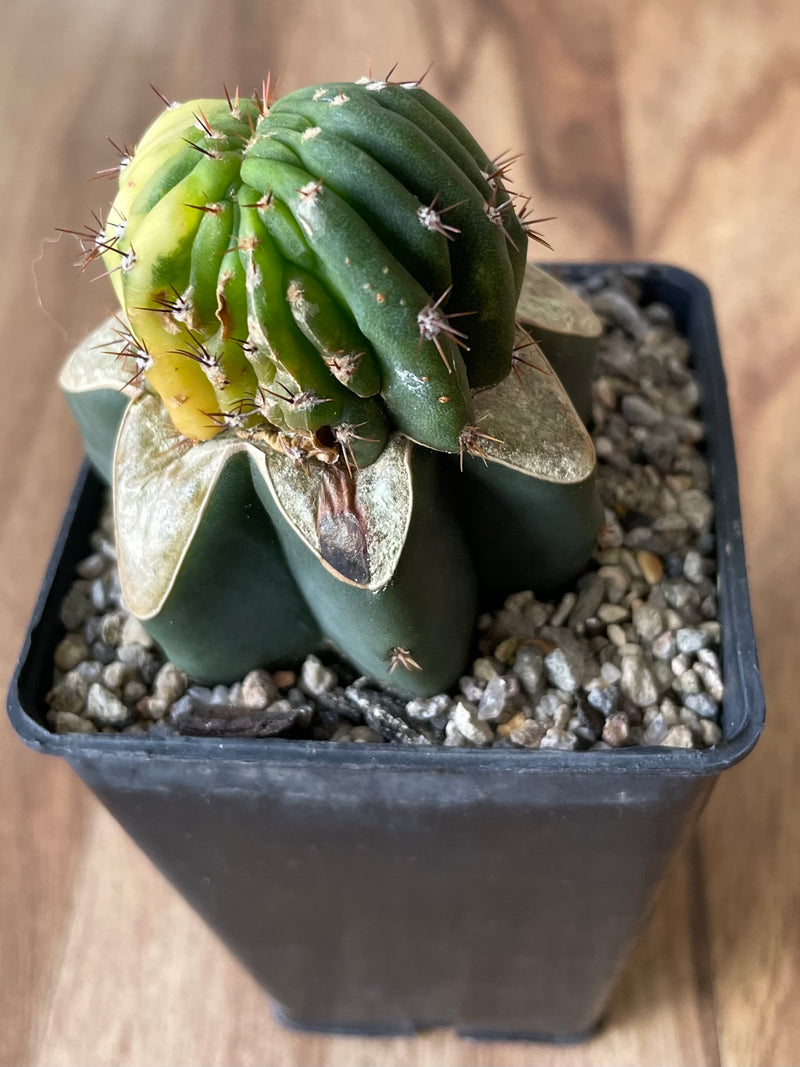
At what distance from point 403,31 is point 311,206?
1.01m

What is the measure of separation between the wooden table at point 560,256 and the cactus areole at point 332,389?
0.94 ft

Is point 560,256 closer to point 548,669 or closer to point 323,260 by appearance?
point 548,669

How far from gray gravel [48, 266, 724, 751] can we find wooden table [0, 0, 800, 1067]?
0.29 metres

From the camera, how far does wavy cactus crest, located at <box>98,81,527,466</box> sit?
1.35 ft

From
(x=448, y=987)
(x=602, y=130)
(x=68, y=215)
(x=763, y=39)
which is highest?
(x=763, y=39)

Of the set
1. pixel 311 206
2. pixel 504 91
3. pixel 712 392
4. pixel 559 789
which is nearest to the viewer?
pixel 311 206

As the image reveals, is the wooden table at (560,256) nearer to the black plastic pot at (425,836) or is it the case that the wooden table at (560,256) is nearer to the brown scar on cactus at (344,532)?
the black plastic pot at (425,836)

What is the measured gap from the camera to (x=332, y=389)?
1.48 ft

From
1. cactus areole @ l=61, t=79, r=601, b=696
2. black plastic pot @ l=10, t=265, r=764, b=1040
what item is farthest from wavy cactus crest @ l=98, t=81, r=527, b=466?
black plastic pot @ l=10, t=265, r=764, b=1040

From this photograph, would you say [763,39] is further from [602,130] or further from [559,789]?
[559,789]

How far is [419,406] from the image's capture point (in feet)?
1.46

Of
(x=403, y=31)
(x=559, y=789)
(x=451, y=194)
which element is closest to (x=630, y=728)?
(x=559, y=789)

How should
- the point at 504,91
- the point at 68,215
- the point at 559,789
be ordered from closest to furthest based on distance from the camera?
the point at 559,789 < the point at 68,215 < the point at 504,91

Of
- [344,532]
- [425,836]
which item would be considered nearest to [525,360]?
[344,532]
